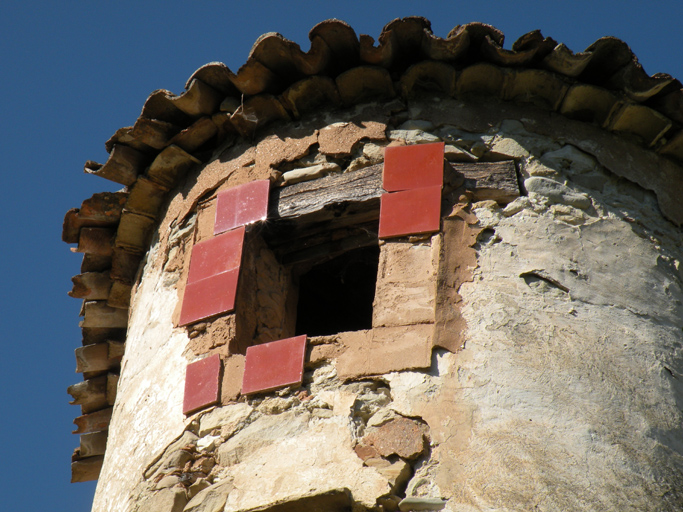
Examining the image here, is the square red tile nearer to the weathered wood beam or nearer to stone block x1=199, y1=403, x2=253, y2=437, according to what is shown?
the weathered wood beam

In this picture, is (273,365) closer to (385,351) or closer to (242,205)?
(385,351)

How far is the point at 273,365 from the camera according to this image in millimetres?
4520

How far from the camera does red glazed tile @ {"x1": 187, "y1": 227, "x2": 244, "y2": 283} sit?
16.8ft

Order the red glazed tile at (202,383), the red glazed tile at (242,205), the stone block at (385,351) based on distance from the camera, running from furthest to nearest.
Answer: the red glazed tile at (242,205)
the red glazed tile at (202,383)
the stone block at (385,351)

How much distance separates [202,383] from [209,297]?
1.78 ft

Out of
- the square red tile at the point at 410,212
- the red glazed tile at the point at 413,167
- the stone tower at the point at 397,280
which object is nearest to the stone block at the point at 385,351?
the stone tower at the point at 397,280

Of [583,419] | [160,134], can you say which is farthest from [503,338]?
[160,134]

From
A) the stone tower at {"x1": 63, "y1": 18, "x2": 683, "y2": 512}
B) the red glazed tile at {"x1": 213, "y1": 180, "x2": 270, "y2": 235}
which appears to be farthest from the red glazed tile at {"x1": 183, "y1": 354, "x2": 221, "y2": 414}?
the red glazed tile at {"x1": 213, "y1": 180, "x2": 270, "y2": 235}

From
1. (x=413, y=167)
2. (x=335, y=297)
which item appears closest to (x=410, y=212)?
(x=413, y=167)

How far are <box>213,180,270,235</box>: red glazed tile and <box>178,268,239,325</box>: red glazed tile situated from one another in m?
0.34

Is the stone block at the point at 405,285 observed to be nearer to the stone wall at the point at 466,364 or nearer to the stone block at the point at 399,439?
the stone wall at the point at 466,364

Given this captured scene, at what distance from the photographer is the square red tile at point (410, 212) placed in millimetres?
4809

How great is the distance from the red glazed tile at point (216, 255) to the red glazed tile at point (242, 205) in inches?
2.5

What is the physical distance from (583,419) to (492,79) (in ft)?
6.92
